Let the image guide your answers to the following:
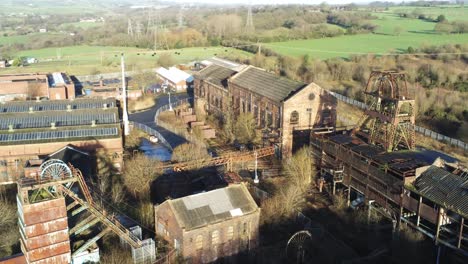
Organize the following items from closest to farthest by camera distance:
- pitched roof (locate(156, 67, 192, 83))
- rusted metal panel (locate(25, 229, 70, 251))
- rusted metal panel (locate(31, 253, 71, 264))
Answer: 1. rusted metal panel (locate(25, 229, 70, 251))
2. rusted metal panel (locate(31, 253, 71, 264))
3. pitched roof (locate(156, 67, 192, 83))

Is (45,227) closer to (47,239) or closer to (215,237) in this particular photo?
(47,239)

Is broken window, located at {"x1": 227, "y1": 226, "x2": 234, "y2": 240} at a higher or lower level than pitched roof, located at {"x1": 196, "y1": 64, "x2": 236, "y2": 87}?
lower

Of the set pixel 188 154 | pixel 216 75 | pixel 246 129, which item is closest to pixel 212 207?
pixel 188 154

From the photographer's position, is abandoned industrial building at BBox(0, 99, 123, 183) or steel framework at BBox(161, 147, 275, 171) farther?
abandoned industrial building at BBox(0, 99, 123, 183)

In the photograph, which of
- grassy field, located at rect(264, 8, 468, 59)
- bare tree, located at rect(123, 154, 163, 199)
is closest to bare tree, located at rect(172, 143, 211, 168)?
bare tree, located at rect(123, 154, 163, 199)

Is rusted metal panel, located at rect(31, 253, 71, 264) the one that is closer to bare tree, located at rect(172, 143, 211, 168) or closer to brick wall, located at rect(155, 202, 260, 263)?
brick wall, located at rect(155, 202, 260, 263)

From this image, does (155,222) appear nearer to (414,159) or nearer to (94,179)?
(94,179)

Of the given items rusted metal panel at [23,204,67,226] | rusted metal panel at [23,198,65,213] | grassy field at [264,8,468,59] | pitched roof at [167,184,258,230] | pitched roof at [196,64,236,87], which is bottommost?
pitched roof at [167,184,258,230]
